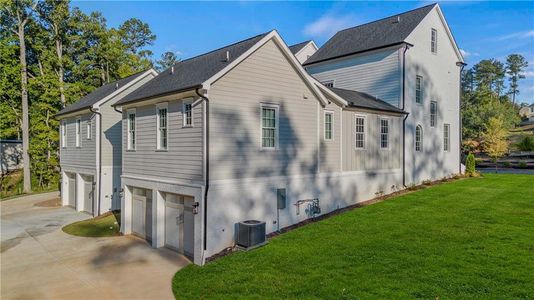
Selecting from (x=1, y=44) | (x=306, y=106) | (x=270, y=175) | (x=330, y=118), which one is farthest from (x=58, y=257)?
(x=1, y=44)

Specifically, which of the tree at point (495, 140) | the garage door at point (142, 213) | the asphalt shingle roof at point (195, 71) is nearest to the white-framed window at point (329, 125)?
the asphalt shingle roof at point (195, 71)

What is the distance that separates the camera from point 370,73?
2066 cm

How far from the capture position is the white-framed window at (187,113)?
37.4ft

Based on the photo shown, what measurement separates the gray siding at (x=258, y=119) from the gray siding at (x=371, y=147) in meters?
2.38

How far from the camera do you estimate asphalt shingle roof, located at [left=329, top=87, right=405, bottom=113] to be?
16591 millimetres

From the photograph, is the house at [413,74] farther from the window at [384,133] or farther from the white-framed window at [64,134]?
the white-framed window at [64,134]

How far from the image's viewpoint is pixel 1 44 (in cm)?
2859

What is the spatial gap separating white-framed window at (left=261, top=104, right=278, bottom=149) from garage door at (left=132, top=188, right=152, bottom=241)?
Result: 519cm

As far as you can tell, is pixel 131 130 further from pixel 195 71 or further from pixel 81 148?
pixel 81 148

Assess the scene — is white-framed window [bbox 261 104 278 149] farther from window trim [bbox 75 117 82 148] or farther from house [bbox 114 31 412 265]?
window trim [bbox 75 117 82 148]

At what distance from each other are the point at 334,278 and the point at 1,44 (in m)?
32.2

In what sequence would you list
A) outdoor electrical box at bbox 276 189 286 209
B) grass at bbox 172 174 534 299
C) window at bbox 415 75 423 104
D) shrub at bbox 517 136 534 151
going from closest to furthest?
1. grass at bbox 172 174 534 299
2. outdoor electrical box at bbox 276 189 286 209
3. window at bbox 415 75 423 104
4. shrub at bbox 517 136 534 151

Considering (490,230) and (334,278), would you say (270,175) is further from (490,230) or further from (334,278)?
(490,230)

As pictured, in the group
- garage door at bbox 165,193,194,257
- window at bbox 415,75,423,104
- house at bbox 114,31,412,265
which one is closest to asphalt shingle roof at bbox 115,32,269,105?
house at bbox 114,31,412,265
